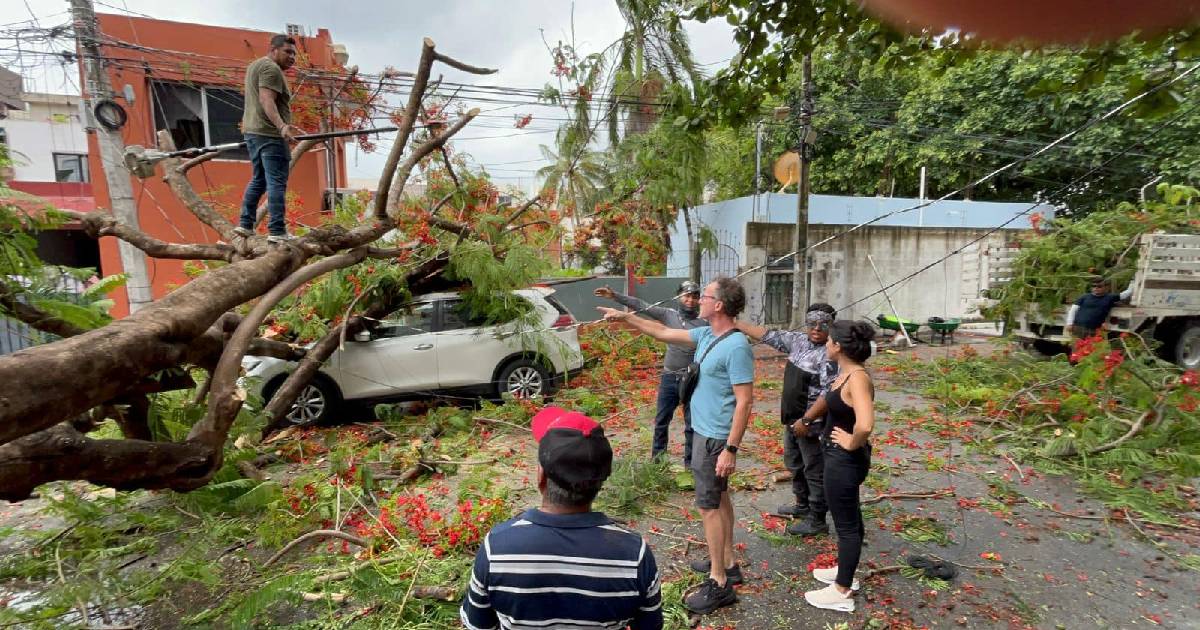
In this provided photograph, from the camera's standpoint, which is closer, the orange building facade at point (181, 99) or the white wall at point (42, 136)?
the orange building facade at point (181, 99)

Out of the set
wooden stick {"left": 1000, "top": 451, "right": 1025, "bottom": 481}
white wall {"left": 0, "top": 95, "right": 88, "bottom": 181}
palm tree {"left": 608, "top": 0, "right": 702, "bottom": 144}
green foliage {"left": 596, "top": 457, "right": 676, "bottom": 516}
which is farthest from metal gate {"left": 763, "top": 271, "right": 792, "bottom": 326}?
white wall {"left": 0, "top": 95, "right": 88, "bottom": 181}

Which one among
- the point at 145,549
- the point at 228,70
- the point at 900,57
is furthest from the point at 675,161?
the point at 228,70

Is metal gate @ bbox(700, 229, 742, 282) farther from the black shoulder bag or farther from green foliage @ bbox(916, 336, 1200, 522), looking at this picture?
the black shoulder bag

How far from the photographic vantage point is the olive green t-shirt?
423 centimetres

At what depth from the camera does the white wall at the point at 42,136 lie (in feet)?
45.2

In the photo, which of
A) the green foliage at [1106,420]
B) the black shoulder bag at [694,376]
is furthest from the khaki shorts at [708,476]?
the green foliage at [1106,420]

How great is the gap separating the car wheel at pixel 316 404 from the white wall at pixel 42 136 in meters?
12.1

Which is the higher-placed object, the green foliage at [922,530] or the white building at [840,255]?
the white building at [840,255]

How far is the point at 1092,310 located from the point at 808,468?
253 inches

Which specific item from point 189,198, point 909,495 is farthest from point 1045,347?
point 189,198

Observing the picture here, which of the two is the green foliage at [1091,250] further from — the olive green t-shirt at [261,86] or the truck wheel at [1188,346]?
the olive green t-shirt at [261,86]

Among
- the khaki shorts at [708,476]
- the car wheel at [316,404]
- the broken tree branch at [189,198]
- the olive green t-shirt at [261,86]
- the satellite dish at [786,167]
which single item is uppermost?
the satellite dish at [786,167]

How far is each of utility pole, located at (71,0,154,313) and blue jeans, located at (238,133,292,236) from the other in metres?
4.43

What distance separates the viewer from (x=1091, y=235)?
8102 mm
